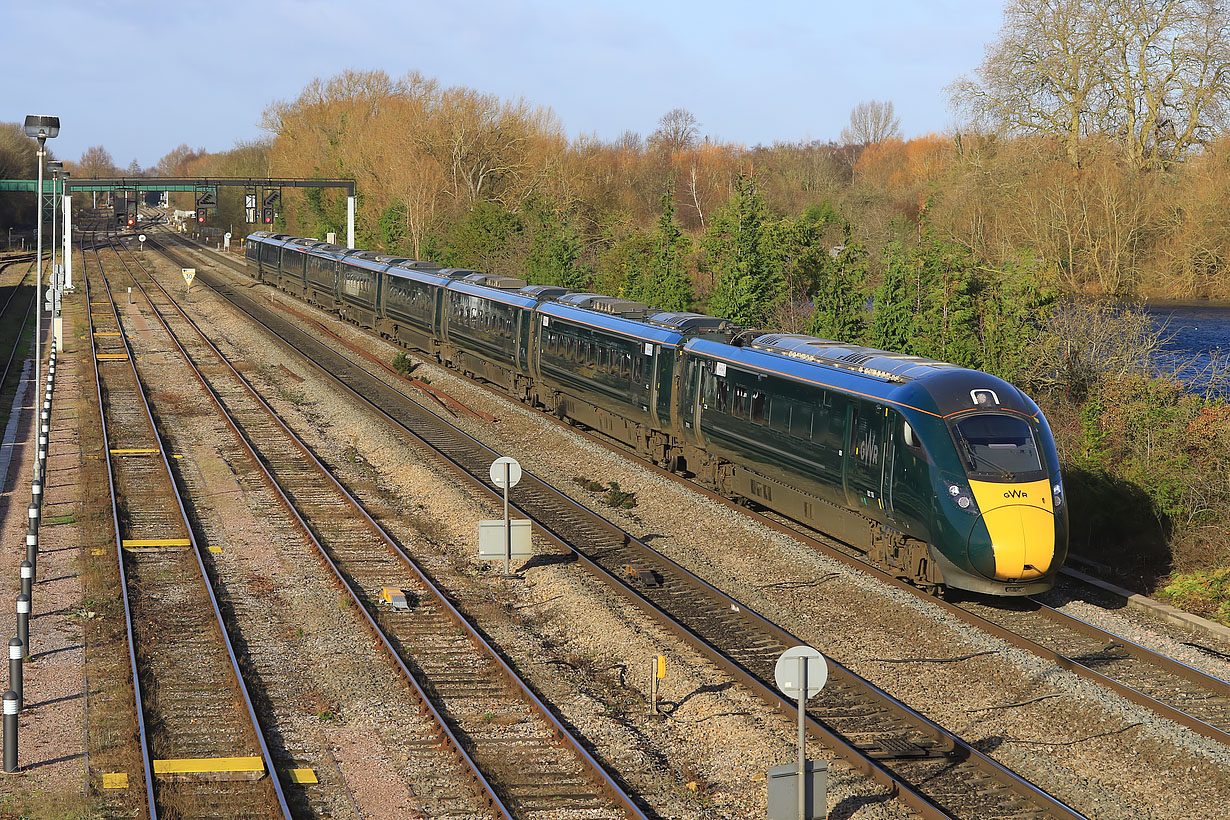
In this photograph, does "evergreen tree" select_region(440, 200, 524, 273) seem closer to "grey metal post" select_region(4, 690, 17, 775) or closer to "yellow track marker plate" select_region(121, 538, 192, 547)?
"yellow track marker plate" select_region(121, 538, 192, 547)

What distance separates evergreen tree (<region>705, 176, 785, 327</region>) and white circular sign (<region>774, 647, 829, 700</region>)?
24.5 m

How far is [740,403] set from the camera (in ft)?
67.2

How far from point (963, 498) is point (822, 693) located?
355 centimetres

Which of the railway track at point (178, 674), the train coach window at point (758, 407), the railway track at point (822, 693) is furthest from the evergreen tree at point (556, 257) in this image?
the train coach window at point (758, 407)

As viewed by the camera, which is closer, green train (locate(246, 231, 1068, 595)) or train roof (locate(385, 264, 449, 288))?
green train (locate(246, 231, 1068, 595))

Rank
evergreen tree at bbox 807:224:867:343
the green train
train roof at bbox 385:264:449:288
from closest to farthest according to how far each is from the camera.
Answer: the green train
evergreen tree at bbox 807:224:867:343
train roof at bbox 385:264:449:288

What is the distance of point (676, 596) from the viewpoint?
1653cm

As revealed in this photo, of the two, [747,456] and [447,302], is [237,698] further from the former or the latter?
[447,302]

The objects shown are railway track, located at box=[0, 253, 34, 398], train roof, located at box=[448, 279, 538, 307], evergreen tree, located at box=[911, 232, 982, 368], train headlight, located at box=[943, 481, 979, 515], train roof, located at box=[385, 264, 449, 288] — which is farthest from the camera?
railway track, located at box=[0, 253, 34, 398]

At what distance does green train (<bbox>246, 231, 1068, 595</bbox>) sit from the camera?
597 inches

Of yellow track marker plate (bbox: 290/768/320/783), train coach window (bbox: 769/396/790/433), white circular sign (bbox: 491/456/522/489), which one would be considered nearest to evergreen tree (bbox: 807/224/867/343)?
train coach window (bbox: 769/396/790/433)

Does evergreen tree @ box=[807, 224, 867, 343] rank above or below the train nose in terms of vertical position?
above

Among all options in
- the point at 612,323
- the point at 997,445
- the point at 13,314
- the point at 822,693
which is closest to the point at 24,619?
the point at 822,693

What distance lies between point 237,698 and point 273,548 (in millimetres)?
6368
